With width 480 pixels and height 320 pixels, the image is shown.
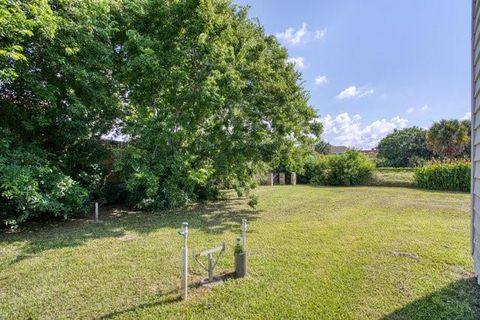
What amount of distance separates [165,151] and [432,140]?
2374 centimetres

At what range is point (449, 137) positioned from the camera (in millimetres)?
21781

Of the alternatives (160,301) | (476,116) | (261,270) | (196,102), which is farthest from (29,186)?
(476,116)

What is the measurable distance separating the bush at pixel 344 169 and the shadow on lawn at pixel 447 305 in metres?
12.4

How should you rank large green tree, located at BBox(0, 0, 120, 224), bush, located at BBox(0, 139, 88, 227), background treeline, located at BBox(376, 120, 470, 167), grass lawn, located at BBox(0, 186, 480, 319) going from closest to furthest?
grass lawn, located at BBox(0, 186, 480, 319), bush, located at BBox(0, 139, 88, 227), large green tree, located at BBox(0, 0, 120, 224), background treeline, located at BBox(376, 120, 470, 167)

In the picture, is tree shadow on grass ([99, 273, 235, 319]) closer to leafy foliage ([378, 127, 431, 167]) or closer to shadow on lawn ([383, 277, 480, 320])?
shadow on lawn ([383, 277, 480, 320])

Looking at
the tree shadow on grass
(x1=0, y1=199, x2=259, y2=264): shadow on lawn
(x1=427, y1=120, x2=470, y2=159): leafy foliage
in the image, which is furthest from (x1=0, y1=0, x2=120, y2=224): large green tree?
(x1=427, y1=120, x2=470, y2=159): leafy foliage

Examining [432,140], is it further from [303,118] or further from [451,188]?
[303,118]

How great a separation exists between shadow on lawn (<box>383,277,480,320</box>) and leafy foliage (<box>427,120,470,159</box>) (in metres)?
22.3

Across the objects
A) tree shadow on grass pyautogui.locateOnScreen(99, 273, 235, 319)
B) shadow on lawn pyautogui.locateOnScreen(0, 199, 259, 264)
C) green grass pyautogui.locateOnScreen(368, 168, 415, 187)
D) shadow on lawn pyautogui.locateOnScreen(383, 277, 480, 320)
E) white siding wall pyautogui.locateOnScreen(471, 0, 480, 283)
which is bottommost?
shadow on lawn pyautogui.locateOnScreen(0, 199, 259, 264)

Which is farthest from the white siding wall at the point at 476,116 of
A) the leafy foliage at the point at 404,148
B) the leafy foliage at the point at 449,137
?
the leafy foliage at the point at 404,148

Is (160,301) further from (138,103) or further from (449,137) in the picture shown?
(449,137)

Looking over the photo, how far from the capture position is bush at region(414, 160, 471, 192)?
12.5 m

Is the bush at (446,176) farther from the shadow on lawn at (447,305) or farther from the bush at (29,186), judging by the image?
the bush at (29,186)

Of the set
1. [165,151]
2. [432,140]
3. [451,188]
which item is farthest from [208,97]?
[432,140]
